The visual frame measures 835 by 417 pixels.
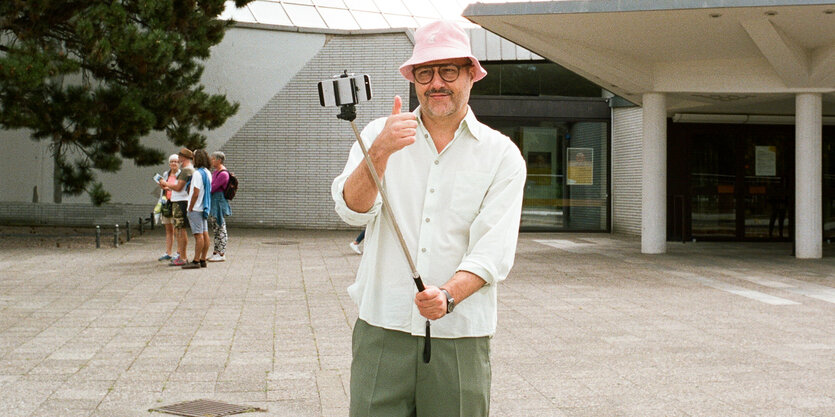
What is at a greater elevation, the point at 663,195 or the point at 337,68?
the point at 337,68

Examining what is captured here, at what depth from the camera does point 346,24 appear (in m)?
25.8

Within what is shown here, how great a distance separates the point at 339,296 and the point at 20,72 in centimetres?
840

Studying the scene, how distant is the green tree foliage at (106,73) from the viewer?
16922mm

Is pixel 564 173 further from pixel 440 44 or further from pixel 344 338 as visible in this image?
pixel 440 44

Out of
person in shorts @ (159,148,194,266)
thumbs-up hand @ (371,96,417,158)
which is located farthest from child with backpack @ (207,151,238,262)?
thumbs-up hand @ (371,96,417,158)

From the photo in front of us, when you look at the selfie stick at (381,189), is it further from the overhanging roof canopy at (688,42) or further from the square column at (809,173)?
the square column at (809,173)

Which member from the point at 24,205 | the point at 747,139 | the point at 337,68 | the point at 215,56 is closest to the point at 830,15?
the point at 747,139

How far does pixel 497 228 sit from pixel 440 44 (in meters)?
0.60

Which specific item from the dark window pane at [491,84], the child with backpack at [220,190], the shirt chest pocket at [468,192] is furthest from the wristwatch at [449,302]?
the dark window pane at [491,84]

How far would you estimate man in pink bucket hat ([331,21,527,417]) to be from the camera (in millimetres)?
2857

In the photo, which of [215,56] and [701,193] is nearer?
[701,193]

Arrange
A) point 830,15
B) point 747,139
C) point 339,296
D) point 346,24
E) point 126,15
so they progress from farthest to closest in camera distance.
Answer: point 346,24, point 747,139, point 126,15, point 830,15, point 339,296

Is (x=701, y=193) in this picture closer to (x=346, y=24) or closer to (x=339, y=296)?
(x=346, y=24)

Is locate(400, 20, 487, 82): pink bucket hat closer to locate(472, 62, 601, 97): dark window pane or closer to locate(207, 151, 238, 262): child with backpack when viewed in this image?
locate(207, 151, 238, 262): child with backpack
